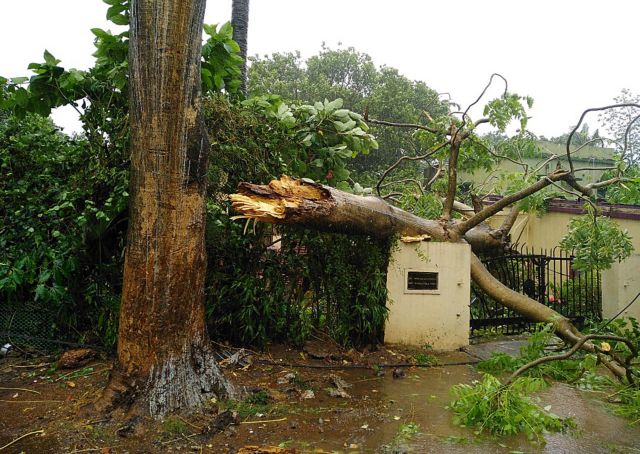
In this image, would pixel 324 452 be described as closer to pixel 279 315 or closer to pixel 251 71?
pixel 279 315

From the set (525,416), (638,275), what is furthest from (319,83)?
(525,416)

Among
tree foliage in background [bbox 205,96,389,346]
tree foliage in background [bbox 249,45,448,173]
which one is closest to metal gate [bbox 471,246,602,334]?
tree foliage in background [bbox 205,96,389,346]

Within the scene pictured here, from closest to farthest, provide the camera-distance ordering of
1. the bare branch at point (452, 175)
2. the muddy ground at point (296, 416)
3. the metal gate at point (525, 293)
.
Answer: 1. the muddy ground at point (296, 416)
2. the bare branch at point (452, 175)
3. the metal gate at point (525, 293)

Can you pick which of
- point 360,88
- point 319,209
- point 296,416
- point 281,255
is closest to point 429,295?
point 281,255

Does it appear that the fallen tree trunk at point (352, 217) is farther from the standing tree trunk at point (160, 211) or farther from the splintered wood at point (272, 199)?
the standing tree trunk at point (160, 211)

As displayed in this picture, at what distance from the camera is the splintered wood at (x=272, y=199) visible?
15.5 ft

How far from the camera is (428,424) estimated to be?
4203 millimetres

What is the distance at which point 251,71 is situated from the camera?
23625mm

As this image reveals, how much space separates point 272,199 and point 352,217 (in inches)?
42.3

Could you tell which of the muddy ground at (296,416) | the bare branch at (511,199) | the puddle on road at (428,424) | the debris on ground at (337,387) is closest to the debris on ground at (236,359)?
the muddy ground at (296,416)

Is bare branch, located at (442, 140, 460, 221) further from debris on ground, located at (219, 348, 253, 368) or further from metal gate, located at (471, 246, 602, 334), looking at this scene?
debris on ground, located at (219, 348, 253, 368)

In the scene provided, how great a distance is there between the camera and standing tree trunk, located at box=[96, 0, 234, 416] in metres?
3.92

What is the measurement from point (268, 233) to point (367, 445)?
3.00 meters

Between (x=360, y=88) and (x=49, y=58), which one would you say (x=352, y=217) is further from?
(x=360, y=88)
